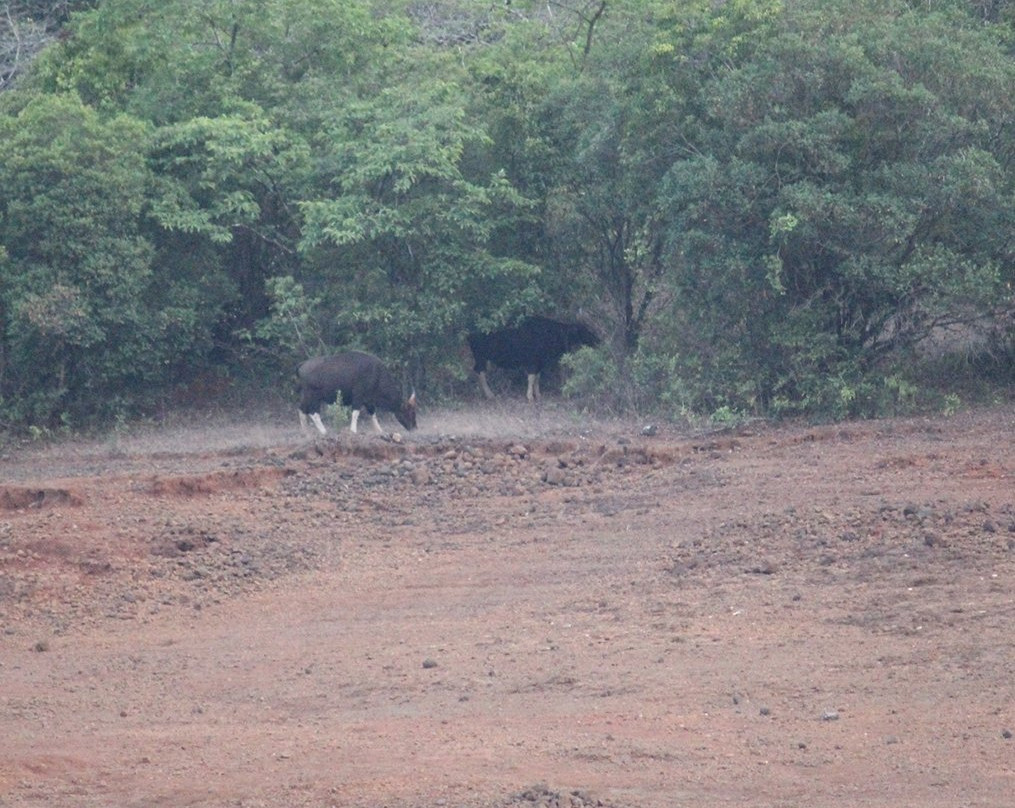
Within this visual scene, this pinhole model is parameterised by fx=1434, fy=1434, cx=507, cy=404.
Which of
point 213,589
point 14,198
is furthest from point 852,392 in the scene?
point 14,198

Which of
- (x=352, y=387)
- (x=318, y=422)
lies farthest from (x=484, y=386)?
(x=318, y=422)

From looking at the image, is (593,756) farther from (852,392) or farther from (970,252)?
(970,252)

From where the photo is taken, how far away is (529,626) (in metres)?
10.1

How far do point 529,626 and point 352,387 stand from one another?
933 cm

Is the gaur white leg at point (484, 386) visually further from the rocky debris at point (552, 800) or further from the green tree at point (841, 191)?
the rocky debris at point (552, 800)

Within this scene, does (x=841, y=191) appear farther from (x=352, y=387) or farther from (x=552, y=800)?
(x=552, y=800)

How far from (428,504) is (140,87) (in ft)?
34.1

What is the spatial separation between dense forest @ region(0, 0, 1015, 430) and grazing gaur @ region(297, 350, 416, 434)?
97cm

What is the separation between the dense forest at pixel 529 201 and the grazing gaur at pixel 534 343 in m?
0.27

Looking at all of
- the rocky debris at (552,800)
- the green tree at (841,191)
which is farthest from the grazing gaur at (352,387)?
the rocky debris at (552,800)

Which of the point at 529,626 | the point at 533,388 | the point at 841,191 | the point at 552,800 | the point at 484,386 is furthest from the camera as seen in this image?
the point at 484,386

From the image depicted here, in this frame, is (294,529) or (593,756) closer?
(593,756)

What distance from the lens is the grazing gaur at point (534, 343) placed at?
2091cm

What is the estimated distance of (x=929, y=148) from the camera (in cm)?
1695
